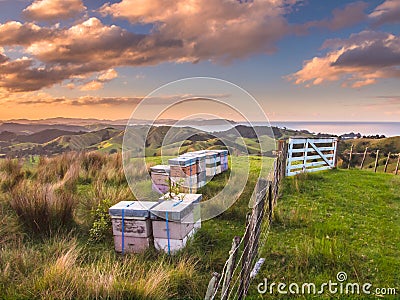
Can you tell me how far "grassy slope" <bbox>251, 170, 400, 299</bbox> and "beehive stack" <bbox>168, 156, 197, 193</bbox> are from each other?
2.01 meters

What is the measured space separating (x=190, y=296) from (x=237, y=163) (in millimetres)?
8791

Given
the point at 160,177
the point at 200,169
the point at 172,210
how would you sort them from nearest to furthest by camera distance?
the point at 172,210, the point at 160,177, the point at 200,169

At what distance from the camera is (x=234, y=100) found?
18.4ft

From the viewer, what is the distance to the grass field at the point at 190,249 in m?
3.42

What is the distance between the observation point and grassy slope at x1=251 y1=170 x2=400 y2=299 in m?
4.03

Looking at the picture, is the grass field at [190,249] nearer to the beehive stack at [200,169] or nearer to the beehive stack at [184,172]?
the beehive stack at [200,169]

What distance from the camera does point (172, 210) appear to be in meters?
4.48

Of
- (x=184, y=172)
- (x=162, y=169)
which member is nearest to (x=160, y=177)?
(x=162, y=169)

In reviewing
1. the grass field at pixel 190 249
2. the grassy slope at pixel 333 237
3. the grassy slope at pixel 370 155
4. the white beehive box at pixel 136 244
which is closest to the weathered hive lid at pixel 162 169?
the grass field at pixel 190 249

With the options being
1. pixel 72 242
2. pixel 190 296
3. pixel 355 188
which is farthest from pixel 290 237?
pixel 355 188

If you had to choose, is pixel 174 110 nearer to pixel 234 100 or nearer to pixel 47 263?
pixel 234 100

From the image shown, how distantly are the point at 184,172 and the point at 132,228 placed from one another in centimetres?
283

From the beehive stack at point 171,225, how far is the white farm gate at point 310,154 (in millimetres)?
6808

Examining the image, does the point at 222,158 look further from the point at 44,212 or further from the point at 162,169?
the point at 44,212
